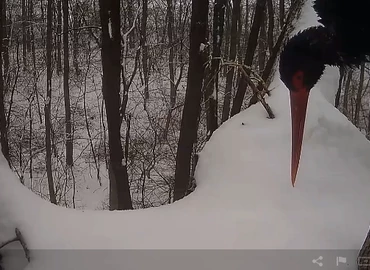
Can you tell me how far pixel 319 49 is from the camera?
7.36 ft

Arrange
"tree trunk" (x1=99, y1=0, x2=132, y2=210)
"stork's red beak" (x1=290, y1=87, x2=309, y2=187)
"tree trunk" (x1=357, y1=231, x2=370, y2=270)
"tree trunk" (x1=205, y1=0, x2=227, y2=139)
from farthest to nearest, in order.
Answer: "tree trunk" (x1=205, y1=0, x2=227, y2=139) → "tree trunk" (x1=99, y1=0, x2=132, y2=210) → "stork's red beak" (x1=290, y1=87, x2=309, y2=187) → "tree trunk" (x1=357, y1=231, x2=370, y2=270)

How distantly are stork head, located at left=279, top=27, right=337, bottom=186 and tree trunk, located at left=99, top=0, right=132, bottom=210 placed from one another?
201 centimetres

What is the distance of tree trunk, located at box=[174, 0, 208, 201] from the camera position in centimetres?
412

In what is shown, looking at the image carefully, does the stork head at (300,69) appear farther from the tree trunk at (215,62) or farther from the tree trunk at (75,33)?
the tree trunk at (75,33)

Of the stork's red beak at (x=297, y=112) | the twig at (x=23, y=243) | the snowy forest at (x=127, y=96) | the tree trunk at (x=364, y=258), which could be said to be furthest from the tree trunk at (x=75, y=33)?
the tree trunk at (x=364, y=258)

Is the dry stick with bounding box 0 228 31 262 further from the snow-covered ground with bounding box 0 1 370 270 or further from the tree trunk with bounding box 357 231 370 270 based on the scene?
the tree trunk with bounding box 357 231 370 270

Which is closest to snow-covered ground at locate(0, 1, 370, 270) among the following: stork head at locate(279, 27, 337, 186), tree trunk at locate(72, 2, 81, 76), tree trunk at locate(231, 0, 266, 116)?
stork head at locate(279, 27, 337, 186)

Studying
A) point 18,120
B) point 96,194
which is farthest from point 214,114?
point 18,120

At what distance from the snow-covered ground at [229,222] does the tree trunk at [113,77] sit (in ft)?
5.60

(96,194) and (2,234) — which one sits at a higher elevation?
(2,234)

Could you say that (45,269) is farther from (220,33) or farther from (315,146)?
(220,33)

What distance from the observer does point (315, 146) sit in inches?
102

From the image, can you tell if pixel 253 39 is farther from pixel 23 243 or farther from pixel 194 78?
pixel 23 243

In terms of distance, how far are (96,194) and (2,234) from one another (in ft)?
25.4
